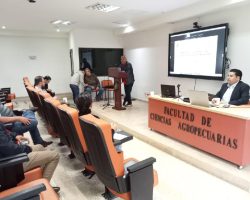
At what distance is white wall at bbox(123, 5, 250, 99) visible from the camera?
4082 millimetres

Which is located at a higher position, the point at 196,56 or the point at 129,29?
the point at 129,29

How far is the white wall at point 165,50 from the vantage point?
408 centimetres

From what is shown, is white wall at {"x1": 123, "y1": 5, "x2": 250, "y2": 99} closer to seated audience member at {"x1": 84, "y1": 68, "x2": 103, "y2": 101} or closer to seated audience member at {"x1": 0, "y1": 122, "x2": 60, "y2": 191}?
seated audience member at {"x1": 84, "y1": 68, "x2": 103, "y2": 101}

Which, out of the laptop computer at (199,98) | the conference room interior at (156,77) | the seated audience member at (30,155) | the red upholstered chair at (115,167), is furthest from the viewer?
the laptop computer at (199,98)

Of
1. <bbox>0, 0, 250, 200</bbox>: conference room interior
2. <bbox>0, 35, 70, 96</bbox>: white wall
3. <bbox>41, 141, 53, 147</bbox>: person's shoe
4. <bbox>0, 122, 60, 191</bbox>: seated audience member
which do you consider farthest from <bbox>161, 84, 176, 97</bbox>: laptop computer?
<bbox>0, 35, 70, 96</bbox>: white wall

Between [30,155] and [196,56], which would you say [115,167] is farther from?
[196,56]

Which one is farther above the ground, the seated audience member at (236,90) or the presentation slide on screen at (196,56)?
the presentation slide on screen at (196,56)

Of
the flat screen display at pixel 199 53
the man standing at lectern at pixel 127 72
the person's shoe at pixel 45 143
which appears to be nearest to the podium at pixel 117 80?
the man standing at lectern at pixel 127 72

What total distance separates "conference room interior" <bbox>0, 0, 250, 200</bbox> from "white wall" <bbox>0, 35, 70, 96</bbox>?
0.11 ft

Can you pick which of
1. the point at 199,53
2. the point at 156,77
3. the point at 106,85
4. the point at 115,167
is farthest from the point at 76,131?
the point at 106,85

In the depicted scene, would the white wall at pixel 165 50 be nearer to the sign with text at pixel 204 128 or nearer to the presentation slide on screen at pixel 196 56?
the presentation slide on screen at pixel 196 56

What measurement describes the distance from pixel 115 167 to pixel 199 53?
396cm

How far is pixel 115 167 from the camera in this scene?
163 centimetres

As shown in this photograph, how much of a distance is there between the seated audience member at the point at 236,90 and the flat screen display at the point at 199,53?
1.05 meters
